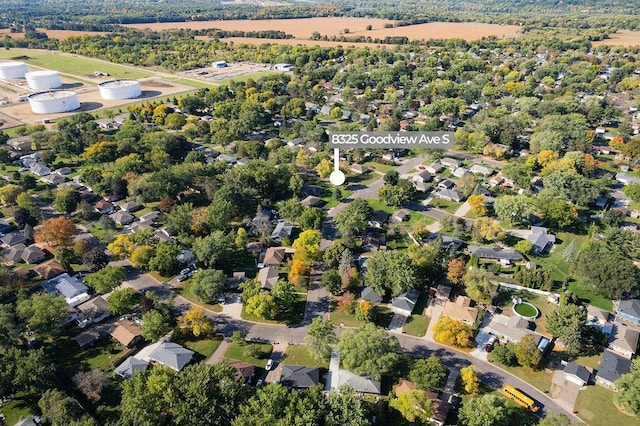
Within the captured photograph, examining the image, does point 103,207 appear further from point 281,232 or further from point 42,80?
point 42,80

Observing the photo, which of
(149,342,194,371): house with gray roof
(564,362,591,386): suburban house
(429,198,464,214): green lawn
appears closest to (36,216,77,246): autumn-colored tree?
(149,342,194,371): house with gray roof

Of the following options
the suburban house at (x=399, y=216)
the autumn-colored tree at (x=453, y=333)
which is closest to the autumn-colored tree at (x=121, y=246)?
the suburban house at (x=399, y=216)

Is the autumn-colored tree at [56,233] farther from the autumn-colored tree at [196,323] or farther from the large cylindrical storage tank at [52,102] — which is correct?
the large cylindrical storage tank at [52,102]

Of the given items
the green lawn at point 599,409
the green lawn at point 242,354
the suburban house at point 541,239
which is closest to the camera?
the green lawn at point 599,409

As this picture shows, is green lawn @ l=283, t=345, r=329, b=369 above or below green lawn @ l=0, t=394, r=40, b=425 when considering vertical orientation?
below

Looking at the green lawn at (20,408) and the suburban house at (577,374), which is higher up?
the suburban house at (577,374)

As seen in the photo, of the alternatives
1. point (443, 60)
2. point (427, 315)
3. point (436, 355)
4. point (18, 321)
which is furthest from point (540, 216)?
point (443, 60)

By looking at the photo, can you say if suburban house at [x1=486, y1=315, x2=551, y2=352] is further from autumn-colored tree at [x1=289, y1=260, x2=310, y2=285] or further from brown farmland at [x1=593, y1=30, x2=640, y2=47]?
brown farmland at [x1=593, y1=30, x2=640, y2=47]

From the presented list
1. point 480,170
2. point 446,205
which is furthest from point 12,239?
point 480,170
